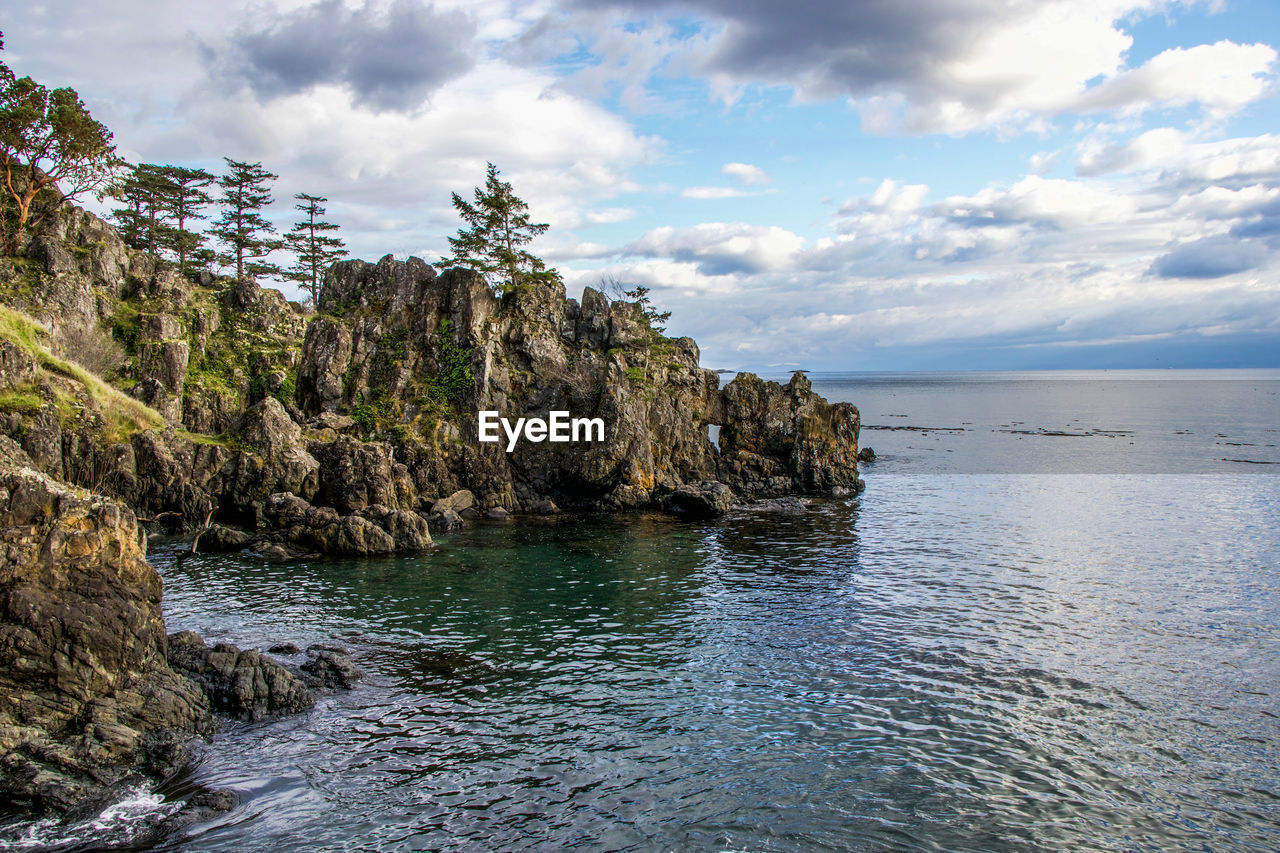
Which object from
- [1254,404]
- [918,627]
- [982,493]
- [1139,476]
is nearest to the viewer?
[918,627]

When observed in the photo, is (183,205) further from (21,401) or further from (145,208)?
(21,401)

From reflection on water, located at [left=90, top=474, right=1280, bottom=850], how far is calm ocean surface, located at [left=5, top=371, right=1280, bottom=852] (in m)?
0.10

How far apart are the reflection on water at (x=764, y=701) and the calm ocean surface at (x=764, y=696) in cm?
10

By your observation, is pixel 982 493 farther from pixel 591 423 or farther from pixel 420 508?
pixel 420 508

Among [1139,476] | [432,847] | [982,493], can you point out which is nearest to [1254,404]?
[1139,476]

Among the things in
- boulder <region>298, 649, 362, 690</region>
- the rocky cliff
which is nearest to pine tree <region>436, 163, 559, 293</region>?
the rocky cliff

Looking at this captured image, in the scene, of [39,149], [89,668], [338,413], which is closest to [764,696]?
[89,668]

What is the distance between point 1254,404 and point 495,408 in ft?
736

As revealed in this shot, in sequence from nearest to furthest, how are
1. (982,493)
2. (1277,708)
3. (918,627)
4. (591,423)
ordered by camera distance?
(1277,708) → (918,627) → (591,423) → (982,493)

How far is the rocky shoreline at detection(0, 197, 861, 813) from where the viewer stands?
44.9 m

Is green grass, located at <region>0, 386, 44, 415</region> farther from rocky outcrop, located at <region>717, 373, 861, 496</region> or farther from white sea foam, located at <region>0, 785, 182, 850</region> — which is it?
rocky outcrop, located at <region>717, 373, 861, 496</region>

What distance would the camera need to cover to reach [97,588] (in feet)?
69.8

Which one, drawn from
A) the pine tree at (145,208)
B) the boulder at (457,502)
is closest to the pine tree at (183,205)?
the pine tree at (145,208)

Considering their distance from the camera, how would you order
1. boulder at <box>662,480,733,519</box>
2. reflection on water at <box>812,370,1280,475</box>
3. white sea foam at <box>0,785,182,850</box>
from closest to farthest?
white sea foam at <box>0,785,182,850</box> → boulder at <box>662,480,733,519</box> → reflection on water at <box>812,370,1280,475</box>
